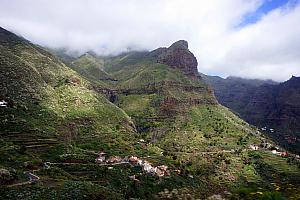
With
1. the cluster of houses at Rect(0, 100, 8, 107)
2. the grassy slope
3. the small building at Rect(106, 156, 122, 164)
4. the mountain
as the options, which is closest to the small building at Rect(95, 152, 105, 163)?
the mountain

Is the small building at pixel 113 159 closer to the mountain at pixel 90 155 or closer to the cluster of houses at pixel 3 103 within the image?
the mountain at pixel 90 155

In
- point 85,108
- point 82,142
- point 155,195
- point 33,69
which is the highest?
point 33,69

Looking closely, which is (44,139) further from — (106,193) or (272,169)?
(272,169)

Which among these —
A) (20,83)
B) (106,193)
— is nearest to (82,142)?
Result: (20,83)

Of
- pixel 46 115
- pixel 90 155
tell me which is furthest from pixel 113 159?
pixel 46 115

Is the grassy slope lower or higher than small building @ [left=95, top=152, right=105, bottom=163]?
higher

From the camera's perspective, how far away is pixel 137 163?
5221 inches

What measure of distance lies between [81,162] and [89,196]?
45212mm

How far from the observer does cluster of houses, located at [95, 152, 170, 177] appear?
128750 mm

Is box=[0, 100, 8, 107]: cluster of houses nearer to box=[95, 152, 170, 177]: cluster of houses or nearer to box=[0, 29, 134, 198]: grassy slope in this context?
box=[0, 29, 134, 198]: grassy slope

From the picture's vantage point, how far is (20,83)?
140 metres

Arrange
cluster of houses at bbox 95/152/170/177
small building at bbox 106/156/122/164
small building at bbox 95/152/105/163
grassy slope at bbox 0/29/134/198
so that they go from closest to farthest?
grassy slope at bbox 0/29/134/198, small building at bbox 95/152/105/163, cluster of houses at bbox 95/152/170/177, small building at bbox 106/156/122/164

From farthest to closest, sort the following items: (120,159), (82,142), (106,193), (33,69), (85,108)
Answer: (85,108)
(33,69)
(82,142)
(120,159)
(106,193)

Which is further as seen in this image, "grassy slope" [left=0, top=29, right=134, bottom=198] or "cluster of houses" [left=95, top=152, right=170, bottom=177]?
"cluster of houses" [left=95, top=152, right=170, bottom=177]
